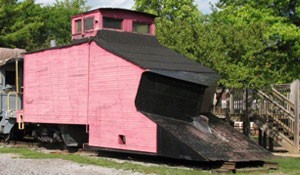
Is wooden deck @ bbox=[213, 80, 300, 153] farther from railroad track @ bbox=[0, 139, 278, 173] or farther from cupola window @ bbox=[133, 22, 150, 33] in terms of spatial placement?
railroad track @ bbox=[0, 139, 278, 173]

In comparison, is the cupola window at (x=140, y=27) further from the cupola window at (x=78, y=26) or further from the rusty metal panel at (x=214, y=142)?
the rusty metal panel at (x=214, y=142)

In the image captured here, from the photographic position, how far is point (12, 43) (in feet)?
125

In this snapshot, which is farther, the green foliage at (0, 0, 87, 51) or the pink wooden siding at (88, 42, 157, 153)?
the green foliage at (0, 0, 87, 51)

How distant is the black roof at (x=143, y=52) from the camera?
13.9 metres

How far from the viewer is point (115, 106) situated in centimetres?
1441

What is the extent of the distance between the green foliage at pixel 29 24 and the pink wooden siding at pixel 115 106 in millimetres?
22790

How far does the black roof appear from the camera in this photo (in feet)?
45.7

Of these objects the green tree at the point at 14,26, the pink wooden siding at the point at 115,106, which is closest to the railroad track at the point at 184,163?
the pink wooden siding at the point at 115,106

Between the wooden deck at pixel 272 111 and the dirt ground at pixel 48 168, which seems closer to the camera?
the dirt ground at pixel 48 168

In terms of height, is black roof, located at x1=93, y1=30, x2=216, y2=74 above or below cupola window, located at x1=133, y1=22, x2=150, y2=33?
below

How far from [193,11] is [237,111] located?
25.8m

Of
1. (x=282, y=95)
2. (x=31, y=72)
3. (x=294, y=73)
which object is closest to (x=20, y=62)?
(x=31, y=72)

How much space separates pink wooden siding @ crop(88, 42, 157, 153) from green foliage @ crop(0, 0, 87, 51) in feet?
74.8

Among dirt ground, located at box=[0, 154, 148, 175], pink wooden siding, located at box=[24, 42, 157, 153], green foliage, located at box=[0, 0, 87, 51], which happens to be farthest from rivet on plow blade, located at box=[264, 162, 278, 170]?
green foliage, located at box=[0, 0, 87, 51]
